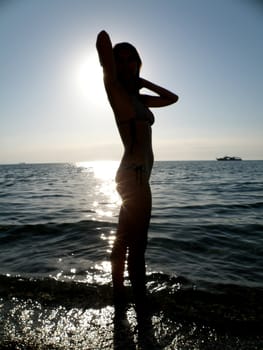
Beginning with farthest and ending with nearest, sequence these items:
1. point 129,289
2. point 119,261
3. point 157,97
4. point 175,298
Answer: point 129,289, point 175,298, point 157,97, point 119,261

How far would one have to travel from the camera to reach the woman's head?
9.22ft

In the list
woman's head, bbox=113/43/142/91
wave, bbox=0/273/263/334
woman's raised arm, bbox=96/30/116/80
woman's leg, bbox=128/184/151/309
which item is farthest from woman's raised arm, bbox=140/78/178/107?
wave, bbox=0/273/263/334

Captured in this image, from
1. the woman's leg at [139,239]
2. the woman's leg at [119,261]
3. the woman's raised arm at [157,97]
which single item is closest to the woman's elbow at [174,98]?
the woman's raised arm at [157,97]

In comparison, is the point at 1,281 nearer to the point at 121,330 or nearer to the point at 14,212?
the point at 121,330

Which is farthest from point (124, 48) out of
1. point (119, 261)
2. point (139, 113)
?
point (119, 261)

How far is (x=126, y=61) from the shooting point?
2830 mm

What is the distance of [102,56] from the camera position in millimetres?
2580

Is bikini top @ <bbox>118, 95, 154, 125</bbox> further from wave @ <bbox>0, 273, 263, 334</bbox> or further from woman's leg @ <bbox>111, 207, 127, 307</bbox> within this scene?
wave @ <bbox>0, 273, 263, 334</bbox>

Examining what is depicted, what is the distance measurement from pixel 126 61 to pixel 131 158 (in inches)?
35.2

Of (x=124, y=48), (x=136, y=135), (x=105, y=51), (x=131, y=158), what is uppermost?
(x=124, y=48)

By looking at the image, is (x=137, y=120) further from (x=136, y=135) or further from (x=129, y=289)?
(x=129, y=289)

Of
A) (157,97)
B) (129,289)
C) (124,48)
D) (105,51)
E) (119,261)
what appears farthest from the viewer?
(129,289)

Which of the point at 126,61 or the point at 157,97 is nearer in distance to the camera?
the point at 126,61

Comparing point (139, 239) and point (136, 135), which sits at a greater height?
point (136, 135)
